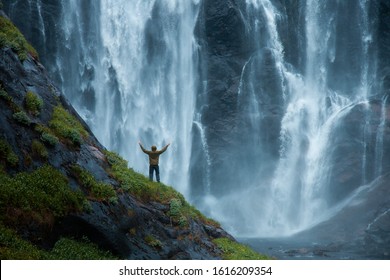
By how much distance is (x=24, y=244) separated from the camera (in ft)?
32.4

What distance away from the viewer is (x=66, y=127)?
1443cm

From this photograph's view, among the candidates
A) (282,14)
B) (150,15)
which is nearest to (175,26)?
(150,15)

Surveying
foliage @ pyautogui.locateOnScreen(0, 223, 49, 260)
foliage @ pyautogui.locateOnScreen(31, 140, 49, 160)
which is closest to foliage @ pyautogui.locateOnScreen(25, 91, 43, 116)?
foliage @ pyautogui.locateOnScreen(31, 140, 49, 160)

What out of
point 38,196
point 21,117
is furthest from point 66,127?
point 38,196

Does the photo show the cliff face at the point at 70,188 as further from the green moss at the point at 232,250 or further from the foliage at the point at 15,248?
the green moss at the point at 232,250

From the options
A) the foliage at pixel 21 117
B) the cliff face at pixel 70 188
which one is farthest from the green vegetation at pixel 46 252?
the foliage at pixel 21 117

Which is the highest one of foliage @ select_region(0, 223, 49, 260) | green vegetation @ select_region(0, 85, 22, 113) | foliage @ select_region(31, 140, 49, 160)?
green vegetation @ select_region(0, 85, 22, 113)

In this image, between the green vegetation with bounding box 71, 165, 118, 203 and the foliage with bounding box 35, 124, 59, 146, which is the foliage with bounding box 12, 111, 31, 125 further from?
the green vegetation with bounding box 71, 165, 118, 203

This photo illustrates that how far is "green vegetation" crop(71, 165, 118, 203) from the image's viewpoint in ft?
42.9

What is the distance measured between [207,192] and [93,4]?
20963mm

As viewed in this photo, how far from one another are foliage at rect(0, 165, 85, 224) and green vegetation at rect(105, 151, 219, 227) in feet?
7.61

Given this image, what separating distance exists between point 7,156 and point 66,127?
281cm

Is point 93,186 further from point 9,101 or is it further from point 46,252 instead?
point 9,101

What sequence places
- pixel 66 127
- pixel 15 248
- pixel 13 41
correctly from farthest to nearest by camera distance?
pixel 13 41
pixel 66 127
pixel 15 248
